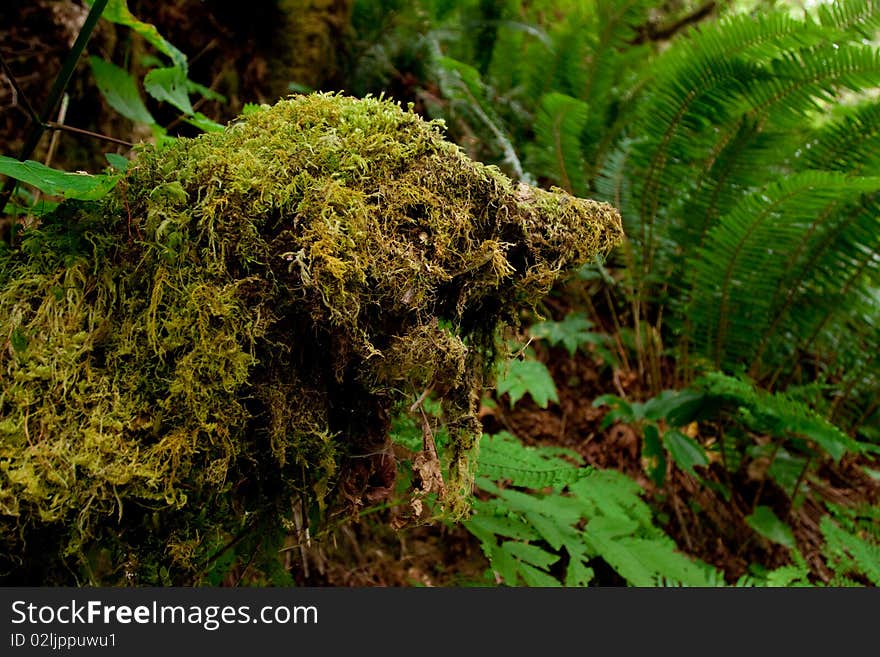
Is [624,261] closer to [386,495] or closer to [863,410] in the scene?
[863,410]

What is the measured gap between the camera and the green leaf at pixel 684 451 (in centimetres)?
239

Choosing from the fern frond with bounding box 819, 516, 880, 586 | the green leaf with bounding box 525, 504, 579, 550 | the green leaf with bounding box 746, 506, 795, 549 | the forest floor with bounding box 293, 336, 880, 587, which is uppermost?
the green leaf with bounding box 525, 504, 579, 550

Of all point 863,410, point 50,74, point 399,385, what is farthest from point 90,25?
point 863,410

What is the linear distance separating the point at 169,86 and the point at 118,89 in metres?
0.19

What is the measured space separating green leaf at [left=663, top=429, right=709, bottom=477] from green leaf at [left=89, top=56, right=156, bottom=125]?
2199 mm

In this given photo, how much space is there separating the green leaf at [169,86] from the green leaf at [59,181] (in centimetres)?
65

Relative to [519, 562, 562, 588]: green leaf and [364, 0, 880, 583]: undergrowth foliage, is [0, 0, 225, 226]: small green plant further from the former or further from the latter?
[364, 0, 880, 583]: undergrowth foliage

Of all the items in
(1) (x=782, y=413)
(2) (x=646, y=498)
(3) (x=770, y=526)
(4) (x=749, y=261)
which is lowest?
(2) (x=646, y=498)

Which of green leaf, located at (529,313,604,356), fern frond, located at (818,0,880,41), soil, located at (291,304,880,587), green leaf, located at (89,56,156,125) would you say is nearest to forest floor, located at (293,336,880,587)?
soil, located at (291,304,880,587)

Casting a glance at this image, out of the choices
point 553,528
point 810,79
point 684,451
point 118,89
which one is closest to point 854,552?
point 684,451

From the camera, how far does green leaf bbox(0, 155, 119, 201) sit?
97 centimetres

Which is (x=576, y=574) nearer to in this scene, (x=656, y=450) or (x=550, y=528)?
(x=550, y=528)

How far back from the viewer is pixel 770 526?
275 centimetres

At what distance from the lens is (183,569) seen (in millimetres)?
1068
